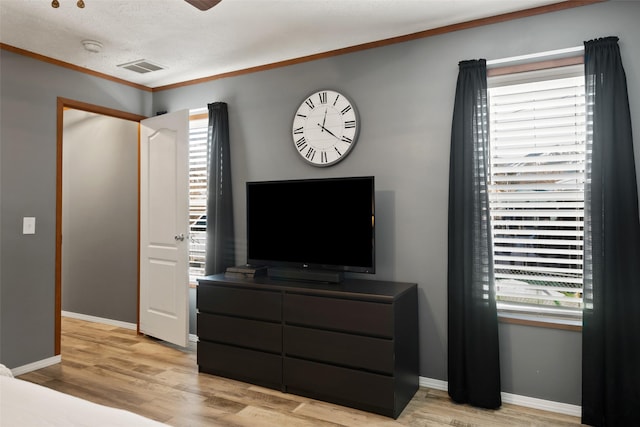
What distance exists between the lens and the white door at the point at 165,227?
3.91 meters

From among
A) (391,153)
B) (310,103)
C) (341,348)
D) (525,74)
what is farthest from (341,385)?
(525,74)

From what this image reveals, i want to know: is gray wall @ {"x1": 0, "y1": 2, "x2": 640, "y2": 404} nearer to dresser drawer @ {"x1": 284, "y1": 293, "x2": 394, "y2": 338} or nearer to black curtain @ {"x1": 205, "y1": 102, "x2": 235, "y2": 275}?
black curtain @ {"x1": 205, "y1": 102, "x2": 235, "y2": 275}

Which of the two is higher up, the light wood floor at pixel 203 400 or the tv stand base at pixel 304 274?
the tv stand base at pixel 304 274

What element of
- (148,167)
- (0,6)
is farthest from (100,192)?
(0,6)

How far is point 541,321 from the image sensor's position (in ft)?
9.16

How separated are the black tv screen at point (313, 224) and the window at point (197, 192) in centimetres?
94

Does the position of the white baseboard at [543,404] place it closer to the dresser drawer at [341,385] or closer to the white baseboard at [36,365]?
the dresser drawer at [341,385]

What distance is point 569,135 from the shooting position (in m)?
2.74

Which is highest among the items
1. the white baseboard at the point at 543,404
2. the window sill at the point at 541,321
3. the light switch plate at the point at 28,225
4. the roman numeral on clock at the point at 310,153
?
the roman numeral on clock at the point at 310,153

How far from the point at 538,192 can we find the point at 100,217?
447 cm

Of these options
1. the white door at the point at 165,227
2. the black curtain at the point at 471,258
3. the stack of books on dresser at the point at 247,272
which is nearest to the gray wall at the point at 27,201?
the white door at the point at 165,227

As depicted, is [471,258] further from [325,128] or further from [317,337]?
[325,128]

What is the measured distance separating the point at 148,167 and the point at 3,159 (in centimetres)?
120

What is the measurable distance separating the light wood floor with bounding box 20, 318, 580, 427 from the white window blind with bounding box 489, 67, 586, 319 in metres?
0.76
